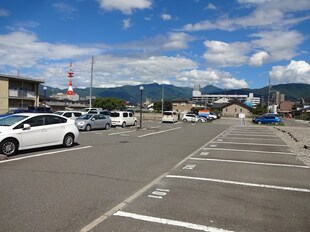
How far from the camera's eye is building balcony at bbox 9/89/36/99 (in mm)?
40131

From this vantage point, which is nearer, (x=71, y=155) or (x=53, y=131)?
(x=71, y=155)

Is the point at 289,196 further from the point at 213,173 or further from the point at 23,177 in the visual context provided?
the point at 23,177

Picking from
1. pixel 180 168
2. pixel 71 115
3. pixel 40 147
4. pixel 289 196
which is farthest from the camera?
pixel 71 115

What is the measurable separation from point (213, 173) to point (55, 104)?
6725 cm

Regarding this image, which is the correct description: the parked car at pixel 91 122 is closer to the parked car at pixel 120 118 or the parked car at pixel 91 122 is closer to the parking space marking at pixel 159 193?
the parked car at pixel 120 118

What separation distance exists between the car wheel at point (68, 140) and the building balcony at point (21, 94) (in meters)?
31.7

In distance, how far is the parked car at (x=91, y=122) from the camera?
882 inches

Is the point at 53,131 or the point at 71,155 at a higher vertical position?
the point at 53,131

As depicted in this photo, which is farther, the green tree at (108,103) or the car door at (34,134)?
the green tree at (108,103)

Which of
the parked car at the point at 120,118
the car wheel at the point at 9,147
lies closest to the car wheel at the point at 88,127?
the parked car at the point at 120,118

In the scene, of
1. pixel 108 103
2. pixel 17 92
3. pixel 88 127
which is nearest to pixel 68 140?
pixel 88 127

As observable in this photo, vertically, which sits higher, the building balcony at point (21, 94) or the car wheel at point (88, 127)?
the building balcony at point (21, 94)

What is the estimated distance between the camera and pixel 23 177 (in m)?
7.05

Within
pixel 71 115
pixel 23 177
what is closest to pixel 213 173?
pixel 23 177
